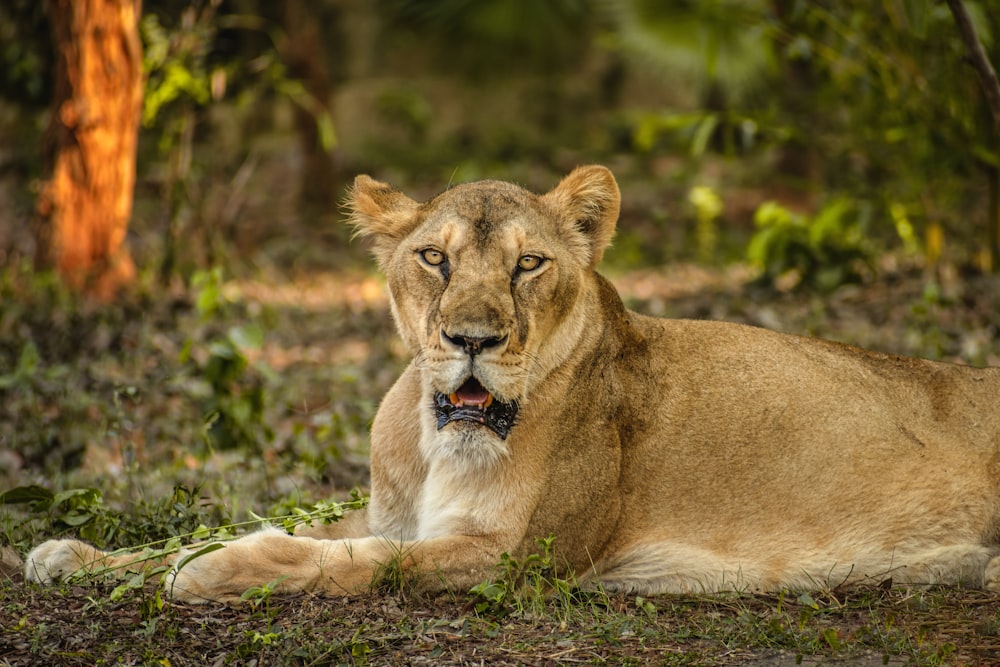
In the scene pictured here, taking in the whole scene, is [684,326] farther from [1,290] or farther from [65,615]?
[1,290]

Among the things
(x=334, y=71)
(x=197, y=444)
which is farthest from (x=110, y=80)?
(x=334, y=71)

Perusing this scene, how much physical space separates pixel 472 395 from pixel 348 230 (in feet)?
31.6

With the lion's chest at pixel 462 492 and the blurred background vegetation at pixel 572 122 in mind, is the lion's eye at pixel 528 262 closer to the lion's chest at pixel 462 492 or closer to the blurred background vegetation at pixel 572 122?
the lion's chest at pixel 462 492

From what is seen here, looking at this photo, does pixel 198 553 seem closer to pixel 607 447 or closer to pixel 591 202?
pixel 607 447

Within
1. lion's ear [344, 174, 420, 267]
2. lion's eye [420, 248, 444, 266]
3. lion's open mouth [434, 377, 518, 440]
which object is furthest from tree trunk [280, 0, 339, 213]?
lion's open mouth [434, 377, 518, 440]

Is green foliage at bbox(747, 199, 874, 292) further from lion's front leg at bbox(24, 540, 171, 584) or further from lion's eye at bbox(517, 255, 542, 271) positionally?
lion's front leg at bbox(24, 540, 171, 584)

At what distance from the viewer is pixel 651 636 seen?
3496 millimetres

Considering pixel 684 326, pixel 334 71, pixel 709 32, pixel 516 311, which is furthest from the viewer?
pixel 334 71

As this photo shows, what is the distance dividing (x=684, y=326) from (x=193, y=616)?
2.13 meters

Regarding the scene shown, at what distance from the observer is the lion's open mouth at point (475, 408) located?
3.77m

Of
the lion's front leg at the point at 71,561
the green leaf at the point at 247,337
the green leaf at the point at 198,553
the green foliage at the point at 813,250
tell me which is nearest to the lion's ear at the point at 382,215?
the green leaf at the point at 198,553

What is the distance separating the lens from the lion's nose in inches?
141

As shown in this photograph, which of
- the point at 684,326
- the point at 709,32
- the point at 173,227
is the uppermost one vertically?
the point at 709,32

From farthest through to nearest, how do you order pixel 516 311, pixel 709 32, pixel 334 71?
pixel 334 71, pixel 709 32, pixel 516 311
